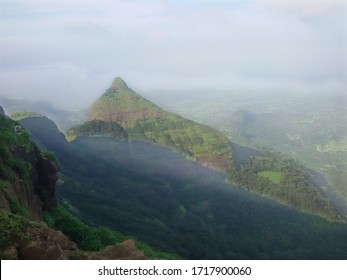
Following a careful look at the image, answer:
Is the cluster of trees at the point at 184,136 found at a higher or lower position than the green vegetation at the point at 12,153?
lower

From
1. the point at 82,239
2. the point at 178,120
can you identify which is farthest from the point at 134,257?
the point at 178,120

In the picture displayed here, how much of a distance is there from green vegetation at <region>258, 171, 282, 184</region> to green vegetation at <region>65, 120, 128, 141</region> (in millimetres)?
43197

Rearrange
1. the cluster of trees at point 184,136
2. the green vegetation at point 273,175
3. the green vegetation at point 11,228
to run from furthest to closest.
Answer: the cluster of trees at point 184,136 < the green vegetation at point 273,175 < the green vegetation at point 11,228

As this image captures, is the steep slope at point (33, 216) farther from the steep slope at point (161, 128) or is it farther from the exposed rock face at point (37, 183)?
the steep slope at point (161, 128)

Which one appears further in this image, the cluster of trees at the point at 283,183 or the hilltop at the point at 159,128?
the hilltop at the point at 159,128

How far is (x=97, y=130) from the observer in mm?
136625

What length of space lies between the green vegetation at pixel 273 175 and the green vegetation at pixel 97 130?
43.2 m

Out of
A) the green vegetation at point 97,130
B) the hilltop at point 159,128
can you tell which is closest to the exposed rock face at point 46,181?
the hilltop at point 159,128

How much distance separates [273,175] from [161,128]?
39.0 m

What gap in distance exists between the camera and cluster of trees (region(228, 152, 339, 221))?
10388 cm

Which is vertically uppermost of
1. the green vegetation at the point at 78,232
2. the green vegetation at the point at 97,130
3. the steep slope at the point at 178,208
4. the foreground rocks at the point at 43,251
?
the foreground rocks at the point at 43,251

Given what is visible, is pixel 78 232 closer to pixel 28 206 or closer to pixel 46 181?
pixel 28 206

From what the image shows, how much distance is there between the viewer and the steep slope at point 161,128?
12488 centimetres

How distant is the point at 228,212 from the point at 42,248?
8189 cm
